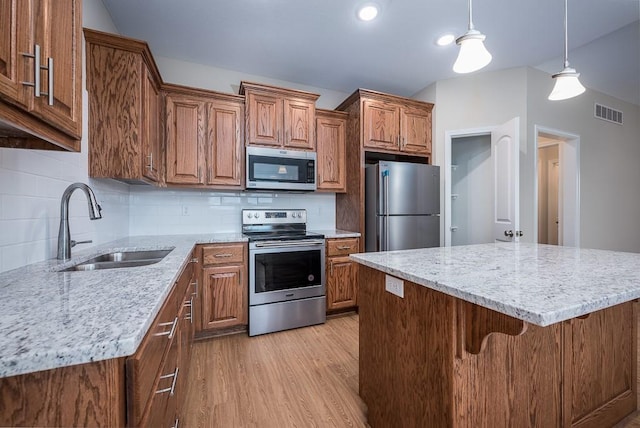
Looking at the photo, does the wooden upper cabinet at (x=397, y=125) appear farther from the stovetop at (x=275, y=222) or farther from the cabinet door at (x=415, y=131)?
the stovetop at (x=275, y=222)

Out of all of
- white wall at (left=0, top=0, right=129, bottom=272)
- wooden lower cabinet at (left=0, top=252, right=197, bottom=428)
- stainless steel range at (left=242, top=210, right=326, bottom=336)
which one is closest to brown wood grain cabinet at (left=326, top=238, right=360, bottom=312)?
stainless steel range at (left=242, top=210, right=326, bottom=336)

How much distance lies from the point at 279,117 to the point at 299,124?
225mm

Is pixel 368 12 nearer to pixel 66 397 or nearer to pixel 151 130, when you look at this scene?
pixel 151 130

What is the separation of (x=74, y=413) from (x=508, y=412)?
1403mm

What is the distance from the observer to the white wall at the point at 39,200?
108 centimetres

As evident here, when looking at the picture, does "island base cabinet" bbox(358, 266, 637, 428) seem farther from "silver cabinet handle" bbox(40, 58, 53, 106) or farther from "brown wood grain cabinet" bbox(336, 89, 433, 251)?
"brown wood grain cabinet" bbox(336, 89, 433, 251)

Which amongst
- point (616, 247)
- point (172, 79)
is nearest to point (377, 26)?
point (172, 79)

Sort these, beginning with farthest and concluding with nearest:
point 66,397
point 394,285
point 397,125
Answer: point 397,125
point 394,285
point 66,397

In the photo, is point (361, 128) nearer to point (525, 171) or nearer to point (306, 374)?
point (525, 171)

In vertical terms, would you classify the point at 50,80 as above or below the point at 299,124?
below

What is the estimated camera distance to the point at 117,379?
1.80ft

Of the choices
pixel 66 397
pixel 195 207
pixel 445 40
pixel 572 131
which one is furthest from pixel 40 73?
pixel 572 131

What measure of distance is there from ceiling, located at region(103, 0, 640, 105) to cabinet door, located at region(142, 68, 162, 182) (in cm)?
56

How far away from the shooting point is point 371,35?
2.40 metres
